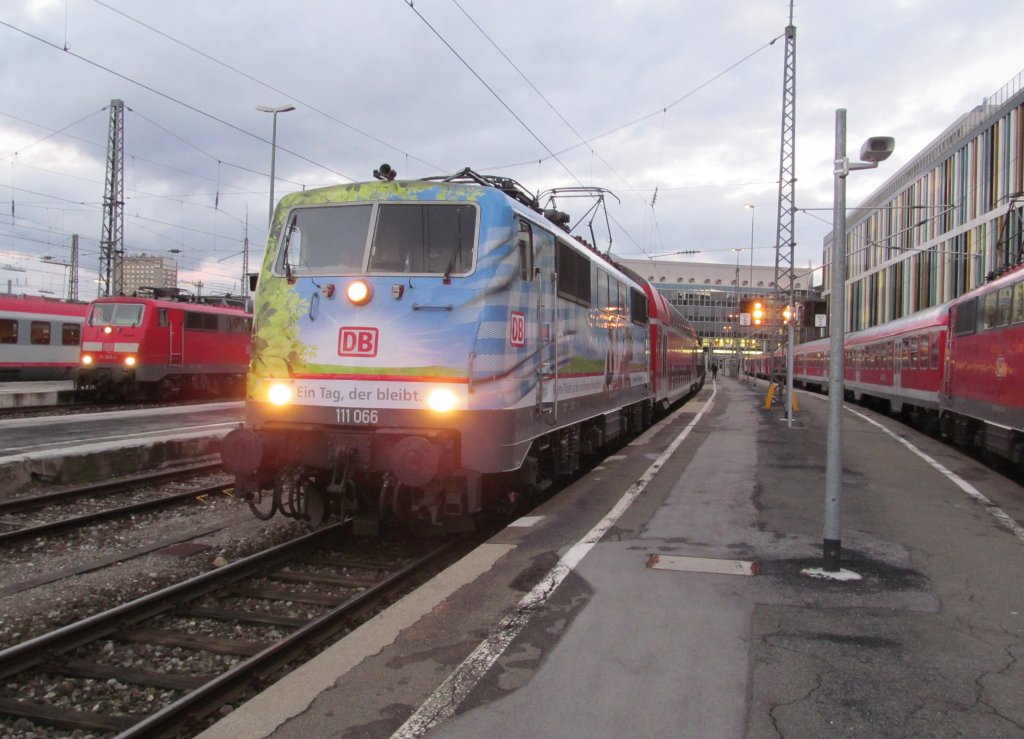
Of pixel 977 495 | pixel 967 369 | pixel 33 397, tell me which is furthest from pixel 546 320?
pixel 33 397

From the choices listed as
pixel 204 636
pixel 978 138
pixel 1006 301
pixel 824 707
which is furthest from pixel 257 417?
pixel 978 138

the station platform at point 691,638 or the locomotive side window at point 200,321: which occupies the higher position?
the locomotive side window at point 200,321

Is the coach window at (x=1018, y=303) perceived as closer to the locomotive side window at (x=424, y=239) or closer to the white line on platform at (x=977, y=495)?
the white line on platform at (x=977, y=495)

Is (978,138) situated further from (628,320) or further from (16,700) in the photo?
(16,700)

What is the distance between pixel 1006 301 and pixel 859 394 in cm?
2010

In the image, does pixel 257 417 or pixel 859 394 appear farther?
pixel 859 394

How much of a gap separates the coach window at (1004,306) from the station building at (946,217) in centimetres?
2183

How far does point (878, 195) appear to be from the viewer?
6831 cm

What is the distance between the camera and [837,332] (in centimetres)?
564

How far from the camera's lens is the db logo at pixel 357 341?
6.33 meters

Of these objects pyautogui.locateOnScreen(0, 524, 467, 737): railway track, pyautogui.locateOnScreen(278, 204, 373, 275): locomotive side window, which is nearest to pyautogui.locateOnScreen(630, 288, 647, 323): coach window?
pyautogui.locateOnScreen(278, 204, 373, 275): locomotive side window

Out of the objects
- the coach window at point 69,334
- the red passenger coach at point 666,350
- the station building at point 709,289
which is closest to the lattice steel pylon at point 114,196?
the coach window at point 69,334

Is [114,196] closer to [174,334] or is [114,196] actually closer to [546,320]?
[174,334]

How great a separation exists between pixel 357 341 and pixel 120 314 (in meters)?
18.8
